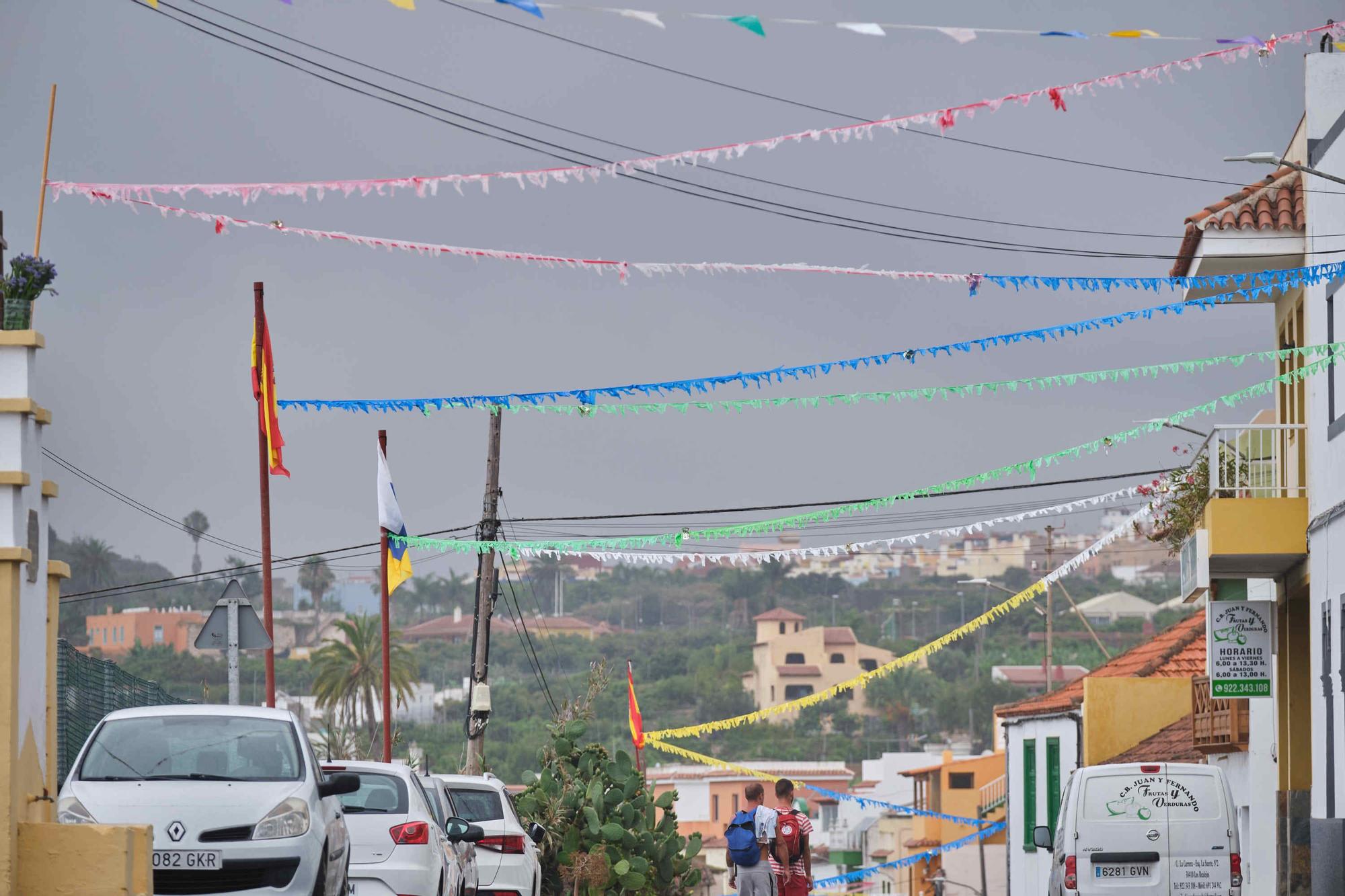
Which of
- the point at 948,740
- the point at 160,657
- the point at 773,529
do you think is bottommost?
the point at 948,740

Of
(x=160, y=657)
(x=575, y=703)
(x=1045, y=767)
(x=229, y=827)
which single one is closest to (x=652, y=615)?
(x=160, y=657)

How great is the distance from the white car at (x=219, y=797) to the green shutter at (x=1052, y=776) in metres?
26.7

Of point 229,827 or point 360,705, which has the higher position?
point 229,827

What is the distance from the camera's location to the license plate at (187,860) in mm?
11445

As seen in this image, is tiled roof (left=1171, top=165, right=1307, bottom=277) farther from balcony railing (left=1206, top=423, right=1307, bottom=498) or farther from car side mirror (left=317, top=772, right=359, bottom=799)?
car side mirror (left=317, top=772, right=359, bottom=799)

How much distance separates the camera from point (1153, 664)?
1436 inches

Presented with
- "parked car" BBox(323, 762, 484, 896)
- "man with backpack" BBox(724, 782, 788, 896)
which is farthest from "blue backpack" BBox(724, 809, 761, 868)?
"parked car" BBox(323, 762, 484, 896)

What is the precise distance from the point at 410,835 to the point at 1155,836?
7093 mm

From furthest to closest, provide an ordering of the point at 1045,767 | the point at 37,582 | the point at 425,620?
the point at 425,620, the point at 1045,767, the point at 37,582

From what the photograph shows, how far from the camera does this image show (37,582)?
1093 cm

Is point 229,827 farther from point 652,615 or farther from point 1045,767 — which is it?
point 652,615

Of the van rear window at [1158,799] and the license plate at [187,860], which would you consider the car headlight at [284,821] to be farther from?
the van rear window at [1158,799]

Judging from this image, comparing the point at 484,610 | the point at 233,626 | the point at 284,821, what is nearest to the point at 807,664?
the point at 484,610

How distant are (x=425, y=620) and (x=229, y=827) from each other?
497 ft
